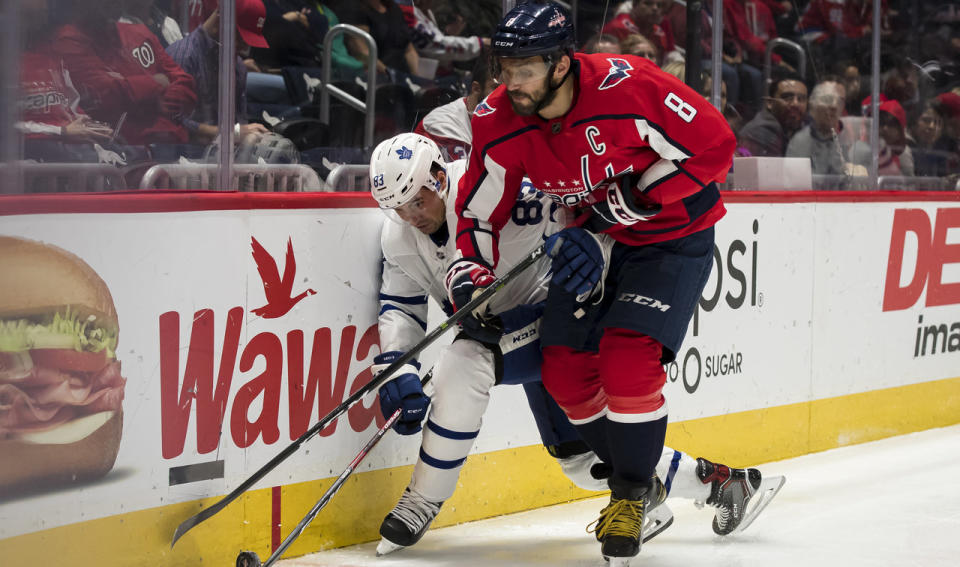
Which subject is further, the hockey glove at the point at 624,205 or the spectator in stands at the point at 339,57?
the spectator in stands at the point at 339,57

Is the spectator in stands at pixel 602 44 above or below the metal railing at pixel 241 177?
above

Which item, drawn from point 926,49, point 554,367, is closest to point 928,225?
point 926,49

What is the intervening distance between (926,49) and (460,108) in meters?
2.78

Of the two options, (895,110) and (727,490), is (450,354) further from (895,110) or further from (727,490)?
(895,110)

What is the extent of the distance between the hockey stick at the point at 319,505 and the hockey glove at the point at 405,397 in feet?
0.06

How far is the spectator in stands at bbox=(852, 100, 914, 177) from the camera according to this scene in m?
5.05

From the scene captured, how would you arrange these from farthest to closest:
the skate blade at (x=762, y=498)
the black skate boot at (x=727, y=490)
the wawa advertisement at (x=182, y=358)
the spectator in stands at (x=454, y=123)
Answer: the spectator in stands at (x=454, y=123), the skate blade at (x=762, y=498), the black skate boot at (x=727, y=490), the wawa advertisement at (x=182, y=358)

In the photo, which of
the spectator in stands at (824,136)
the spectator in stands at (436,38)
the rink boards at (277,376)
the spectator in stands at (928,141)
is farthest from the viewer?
the spectator in stands at (928,141)

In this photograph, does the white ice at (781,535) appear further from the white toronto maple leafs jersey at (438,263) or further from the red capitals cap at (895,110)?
the red capitals cap at (895,110)

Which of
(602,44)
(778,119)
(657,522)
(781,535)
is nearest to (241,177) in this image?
(657,522)

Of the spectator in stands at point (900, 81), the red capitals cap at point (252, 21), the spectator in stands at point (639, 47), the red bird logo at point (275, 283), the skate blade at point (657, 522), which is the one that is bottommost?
the skate blade at point (657, 522)

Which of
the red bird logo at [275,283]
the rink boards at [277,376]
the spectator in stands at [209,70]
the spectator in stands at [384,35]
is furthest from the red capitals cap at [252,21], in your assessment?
the red bird logo at [275,283]

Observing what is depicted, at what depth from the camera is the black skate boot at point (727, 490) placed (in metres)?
3.24

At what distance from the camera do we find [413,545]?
313 cm
